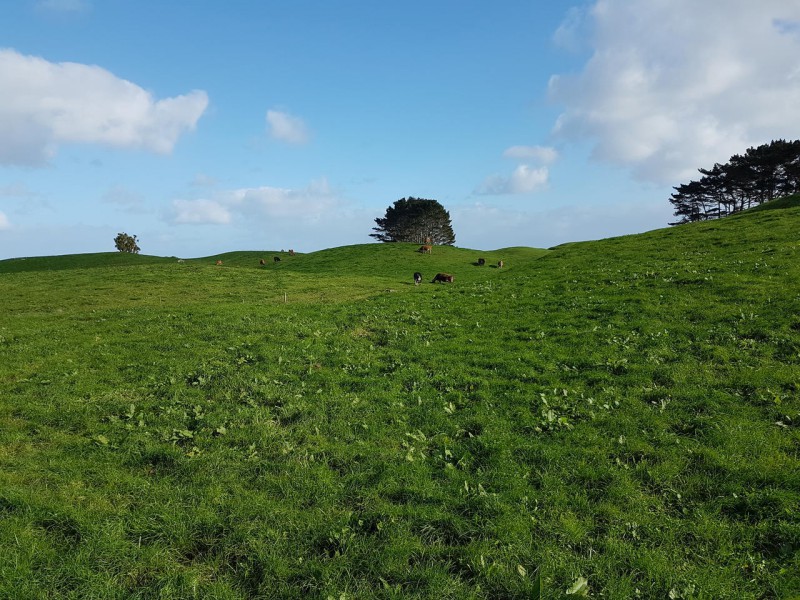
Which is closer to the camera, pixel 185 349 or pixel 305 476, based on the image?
pixel 305 476

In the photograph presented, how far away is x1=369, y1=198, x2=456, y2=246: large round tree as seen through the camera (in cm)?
12681

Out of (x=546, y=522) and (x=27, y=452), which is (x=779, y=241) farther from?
(x=27, y=452)

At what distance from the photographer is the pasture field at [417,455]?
6.41m

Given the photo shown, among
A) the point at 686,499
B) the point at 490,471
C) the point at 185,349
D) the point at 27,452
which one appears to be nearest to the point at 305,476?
the point at 490,471

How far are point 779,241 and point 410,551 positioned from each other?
35864mm

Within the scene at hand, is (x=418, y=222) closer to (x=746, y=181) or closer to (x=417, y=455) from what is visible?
(x=746, y=181)

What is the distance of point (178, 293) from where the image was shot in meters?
39.2

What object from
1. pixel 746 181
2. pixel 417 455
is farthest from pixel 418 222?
pixel 417 455

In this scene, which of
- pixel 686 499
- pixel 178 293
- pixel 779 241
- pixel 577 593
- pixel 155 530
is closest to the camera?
pixel 577 593

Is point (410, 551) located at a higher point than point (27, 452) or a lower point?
lower

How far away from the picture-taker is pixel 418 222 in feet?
422

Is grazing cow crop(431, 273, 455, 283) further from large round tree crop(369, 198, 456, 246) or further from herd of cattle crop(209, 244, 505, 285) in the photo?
large round tree crop(369, 198, 456, 246)

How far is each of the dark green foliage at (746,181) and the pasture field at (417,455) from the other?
8688 cm

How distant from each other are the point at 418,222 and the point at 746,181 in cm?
7684
